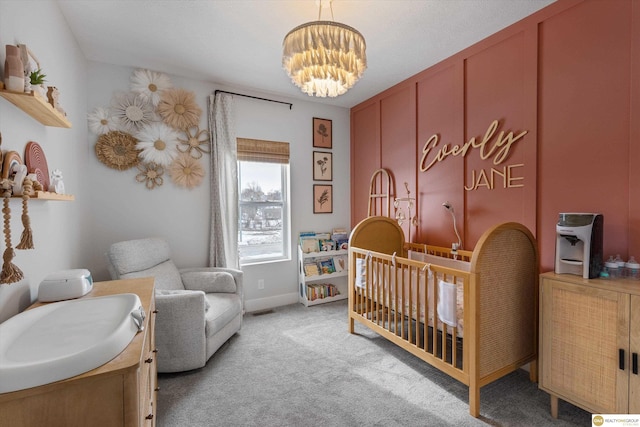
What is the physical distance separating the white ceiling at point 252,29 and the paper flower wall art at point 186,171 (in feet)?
2.86

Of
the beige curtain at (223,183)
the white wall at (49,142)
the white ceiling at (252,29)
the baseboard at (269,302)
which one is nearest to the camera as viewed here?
the white wall at (49,142)

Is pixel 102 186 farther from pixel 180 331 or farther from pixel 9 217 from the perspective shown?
pixel 9 217

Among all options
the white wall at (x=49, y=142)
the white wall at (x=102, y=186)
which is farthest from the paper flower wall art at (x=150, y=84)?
the white wall at (x=49, y=142)

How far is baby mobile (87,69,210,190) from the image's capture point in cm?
266

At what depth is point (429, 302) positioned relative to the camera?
1.98 meters

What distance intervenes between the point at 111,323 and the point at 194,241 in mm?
2126

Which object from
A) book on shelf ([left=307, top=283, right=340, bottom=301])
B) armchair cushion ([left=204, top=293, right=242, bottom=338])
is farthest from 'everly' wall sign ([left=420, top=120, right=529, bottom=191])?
armchair cushion ([left=204, top=293, right=242, bottom=338])

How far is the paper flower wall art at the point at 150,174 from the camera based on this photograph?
9.21 feet

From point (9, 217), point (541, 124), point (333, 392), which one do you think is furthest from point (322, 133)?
point (9, 217)

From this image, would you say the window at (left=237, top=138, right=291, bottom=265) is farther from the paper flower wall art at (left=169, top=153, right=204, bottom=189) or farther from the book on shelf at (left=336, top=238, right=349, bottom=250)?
the book on shelf at (left=336, top=238, right=349, bottom=250)

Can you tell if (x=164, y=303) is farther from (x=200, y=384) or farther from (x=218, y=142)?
(x=218, y=142)

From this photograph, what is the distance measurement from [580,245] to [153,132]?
351 centimetres

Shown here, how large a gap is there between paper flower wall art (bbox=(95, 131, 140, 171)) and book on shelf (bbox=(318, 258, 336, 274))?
2297mm

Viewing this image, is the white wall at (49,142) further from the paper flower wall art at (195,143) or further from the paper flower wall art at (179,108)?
the paper flower wall art at (195,143)
